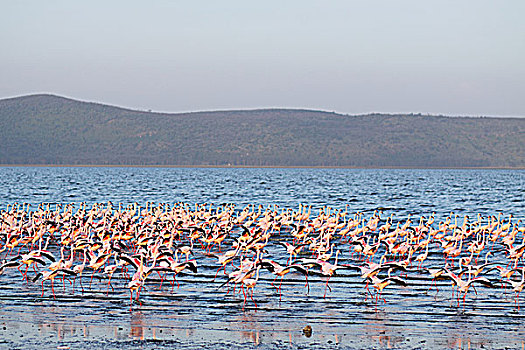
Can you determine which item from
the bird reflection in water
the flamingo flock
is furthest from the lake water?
the flamingo flock

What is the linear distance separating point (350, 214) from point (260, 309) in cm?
3454

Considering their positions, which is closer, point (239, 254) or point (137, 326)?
point (137, 326)

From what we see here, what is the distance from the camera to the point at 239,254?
25.6m

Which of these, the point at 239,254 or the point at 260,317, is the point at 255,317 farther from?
the point at 239,254

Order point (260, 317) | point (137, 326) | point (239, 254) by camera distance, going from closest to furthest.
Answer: point (137, 326)
point (260, 317)
point (239, 254)

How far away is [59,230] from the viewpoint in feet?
103

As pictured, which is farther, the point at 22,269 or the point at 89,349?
the point at 22,269

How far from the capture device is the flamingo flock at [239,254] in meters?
17.7

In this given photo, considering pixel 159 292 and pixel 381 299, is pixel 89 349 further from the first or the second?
pixel 381 299

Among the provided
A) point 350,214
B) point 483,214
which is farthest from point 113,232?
point 483,214

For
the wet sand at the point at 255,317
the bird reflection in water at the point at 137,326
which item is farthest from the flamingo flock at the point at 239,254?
the bird reflection in water at the point at 137,326

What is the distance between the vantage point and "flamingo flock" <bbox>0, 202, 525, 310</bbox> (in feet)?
57.9

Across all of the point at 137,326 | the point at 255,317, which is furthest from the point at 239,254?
the point at 137,326

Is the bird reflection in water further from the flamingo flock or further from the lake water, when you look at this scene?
the flamingo flock
